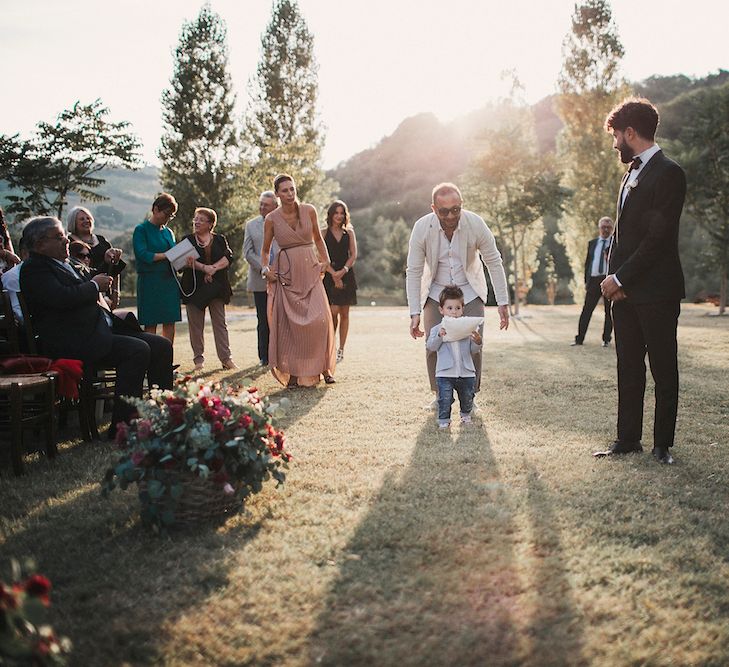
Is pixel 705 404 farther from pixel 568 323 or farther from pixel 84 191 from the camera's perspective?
pixel 84 191

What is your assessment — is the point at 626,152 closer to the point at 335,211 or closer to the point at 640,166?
the point at 640,166

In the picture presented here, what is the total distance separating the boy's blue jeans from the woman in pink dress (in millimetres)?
2460

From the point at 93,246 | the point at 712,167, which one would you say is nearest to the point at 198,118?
the point at 712,167

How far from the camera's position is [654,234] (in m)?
4.80

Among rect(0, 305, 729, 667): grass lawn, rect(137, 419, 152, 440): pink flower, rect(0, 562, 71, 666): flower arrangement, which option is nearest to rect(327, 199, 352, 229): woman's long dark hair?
rect(0, 305, 729, 667): grass lawn

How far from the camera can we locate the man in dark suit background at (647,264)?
480cm

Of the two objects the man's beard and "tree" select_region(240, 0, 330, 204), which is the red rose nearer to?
the man's beard

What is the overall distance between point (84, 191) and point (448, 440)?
25.9m

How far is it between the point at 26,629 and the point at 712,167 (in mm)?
26421

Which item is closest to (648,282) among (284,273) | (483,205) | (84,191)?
(284,273)

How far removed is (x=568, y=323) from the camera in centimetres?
2078

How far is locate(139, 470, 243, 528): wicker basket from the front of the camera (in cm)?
358

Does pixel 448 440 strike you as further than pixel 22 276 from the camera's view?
Yes

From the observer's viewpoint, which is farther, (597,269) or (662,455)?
(597,269)
